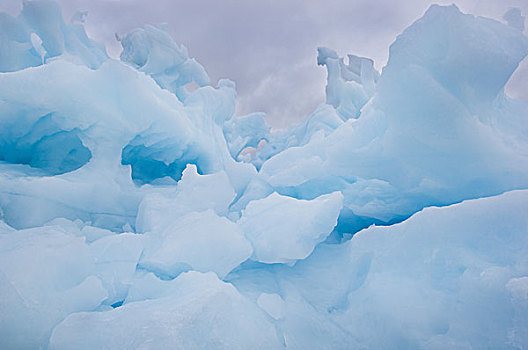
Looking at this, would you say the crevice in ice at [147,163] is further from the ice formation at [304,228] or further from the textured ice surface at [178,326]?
the textured ice surface at [178,326]

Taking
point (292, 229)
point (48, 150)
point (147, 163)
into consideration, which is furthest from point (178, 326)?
point (147, 163)

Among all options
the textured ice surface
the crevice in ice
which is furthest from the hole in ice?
the textured ice surface

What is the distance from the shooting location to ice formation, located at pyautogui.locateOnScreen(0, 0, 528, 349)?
5.30 feet

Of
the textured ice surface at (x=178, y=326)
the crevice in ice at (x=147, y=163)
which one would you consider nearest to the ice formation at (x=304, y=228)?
the textured ice surface at (x=178, y=326)

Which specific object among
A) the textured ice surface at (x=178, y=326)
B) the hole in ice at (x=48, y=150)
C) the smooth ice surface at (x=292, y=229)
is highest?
the smooth ice surface at (x=292, y=229)

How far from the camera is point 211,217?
7.73 ft

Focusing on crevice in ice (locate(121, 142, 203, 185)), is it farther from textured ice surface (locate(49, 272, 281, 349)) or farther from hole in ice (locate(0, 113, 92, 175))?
textured ice surface (locate(49, 272, 281, 349))

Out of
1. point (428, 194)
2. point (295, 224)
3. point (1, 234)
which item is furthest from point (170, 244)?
point (428, 194)

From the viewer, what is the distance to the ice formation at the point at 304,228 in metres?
1.61

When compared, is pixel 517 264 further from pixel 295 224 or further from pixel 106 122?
pixel 106 122

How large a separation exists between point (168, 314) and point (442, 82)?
87.7 inches

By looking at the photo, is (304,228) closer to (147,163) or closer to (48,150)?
(48,150)

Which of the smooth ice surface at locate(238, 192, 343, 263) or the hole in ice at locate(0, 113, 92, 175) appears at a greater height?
the smooth ice surface at locate(238, 192, 343, 263)

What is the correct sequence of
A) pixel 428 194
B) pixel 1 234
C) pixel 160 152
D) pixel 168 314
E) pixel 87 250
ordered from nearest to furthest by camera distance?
pixel 168 314, pixel 87 250, pixel 1 234, pixel 428 194, pixel 160 152
